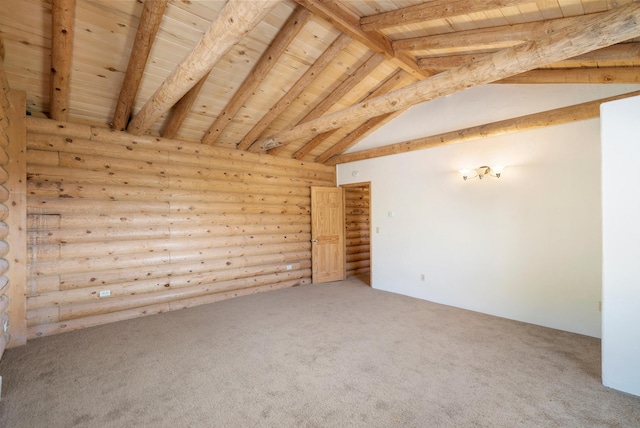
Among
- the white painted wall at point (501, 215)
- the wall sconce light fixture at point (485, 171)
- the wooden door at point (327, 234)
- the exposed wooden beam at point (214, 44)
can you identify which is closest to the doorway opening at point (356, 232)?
the wooden door at point (327, 234)

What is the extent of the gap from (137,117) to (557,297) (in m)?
6.31

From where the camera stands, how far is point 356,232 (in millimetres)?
8180

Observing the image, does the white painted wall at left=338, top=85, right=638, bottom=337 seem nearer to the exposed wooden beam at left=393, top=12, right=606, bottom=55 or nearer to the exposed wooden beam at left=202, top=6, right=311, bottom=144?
the exposed wooden beam at left=393, top=12, right=606, bottom=55

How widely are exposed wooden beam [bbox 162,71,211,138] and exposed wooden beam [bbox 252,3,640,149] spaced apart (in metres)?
2.24

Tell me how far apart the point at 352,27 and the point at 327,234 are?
4519mm

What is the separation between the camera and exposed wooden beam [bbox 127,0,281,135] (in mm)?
Answer: 2041

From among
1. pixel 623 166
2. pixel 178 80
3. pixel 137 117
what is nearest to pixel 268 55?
pixel 178 80

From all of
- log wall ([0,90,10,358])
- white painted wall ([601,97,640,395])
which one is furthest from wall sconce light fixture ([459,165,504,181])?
log wall ([0,90,10,358])

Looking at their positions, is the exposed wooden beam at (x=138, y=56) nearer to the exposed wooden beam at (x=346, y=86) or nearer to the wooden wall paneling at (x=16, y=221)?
the wooden wall paneling at (x=16, y=221)

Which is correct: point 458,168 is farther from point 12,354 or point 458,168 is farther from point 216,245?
point 12,354

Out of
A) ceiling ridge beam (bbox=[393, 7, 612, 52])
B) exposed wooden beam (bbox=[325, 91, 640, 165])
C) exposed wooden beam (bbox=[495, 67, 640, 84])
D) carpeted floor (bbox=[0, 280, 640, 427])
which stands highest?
ceiling ridge beam (bbox=[393, 7, 612, 52])

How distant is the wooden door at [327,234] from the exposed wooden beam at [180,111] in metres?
3.15

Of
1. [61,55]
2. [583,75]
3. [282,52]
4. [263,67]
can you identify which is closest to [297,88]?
[263,67]

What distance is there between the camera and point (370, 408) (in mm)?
2359
